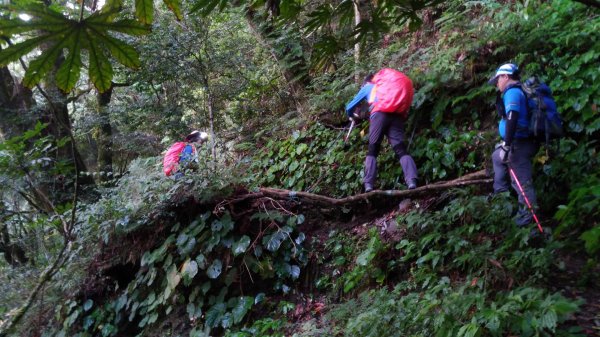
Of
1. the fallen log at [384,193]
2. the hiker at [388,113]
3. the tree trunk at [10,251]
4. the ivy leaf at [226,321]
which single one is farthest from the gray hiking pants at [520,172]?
the tree trunk at [10,251]

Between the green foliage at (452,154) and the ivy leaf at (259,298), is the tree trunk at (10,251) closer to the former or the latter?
the ivy leaf at (259,298)

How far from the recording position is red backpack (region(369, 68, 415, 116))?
6039 mm

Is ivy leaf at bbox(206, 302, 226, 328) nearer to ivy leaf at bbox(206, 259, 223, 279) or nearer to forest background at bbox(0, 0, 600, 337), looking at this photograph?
forest background at bbox(0, 0, 600, 337)

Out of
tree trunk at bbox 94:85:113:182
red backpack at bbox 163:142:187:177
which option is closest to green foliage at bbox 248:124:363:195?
red backpack at bbox 163:142:187:177

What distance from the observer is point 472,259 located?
4207 mm

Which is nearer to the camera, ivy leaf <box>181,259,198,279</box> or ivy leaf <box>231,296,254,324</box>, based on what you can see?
ivy leaf <box>231,296,254,324</box>

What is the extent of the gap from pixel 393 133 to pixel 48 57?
4696 millimetres

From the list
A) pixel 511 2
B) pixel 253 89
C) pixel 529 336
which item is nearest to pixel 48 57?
pixel 529 336

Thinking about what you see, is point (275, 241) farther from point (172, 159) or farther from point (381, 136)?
point (172, 159)

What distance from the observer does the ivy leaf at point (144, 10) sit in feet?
7.53

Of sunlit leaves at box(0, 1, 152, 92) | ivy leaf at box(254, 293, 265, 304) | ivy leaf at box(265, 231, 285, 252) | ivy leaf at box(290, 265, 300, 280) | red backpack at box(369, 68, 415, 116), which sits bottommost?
ivy leaf at box(254, 293, 265, 304)

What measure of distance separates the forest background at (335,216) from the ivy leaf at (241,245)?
115mm

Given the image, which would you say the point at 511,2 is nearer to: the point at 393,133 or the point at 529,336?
the point at 393,133

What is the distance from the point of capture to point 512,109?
470 centimetres
